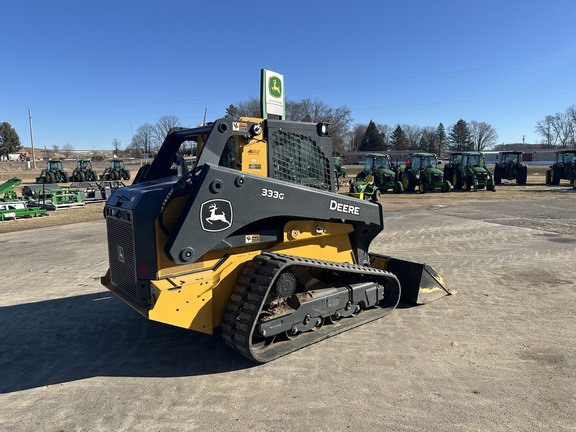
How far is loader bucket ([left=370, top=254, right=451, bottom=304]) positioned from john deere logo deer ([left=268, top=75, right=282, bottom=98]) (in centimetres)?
617

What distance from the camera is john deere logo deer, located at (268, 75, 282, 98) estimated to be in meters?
10.4

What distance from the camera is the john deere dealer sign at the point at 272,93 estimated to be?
1015cm

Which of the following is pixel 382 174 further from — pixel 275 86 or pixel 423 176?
pixel 275 86

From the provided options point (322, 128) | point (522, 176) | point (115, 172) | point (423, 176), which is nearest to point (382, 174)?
point (423, 176)

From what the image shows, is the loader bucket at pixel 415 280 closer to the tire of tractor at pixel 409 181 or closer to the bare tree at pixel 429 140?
the tire of tractor at pixel 409 181

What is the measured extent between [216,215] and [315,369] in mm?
1771

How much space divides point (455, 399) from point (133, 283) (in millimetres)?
3201

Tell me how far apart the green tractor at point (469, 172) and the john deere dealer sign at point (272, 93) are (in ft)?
56.4

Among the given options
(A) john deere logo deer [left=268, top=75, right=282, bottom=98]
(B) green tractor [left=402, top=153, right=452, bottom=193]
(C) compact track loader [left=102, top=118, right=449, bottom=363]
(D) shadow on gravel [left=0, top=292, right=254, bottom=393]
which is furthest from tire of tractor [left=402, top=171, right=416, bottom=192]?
(D) shadow on gravel [left=0, top=292, right=254, bottom=393]

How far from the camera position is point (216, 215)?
3.73 meters

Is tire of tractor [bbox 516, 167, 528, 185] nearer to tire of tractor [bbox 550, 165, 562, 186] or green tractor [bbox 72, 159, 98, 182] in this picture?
tire of tractor [bbox 550, 165, 562, 186]

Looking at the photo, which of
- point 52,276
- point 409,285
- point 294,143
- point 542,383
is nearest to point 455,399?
point 542,383

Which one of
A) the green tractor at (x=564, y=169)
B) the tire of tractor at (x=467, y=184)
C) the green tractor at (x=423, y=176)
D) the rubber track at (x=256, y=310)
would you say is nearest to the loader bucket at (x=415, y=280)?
the rubber track at (x=256, y=310)

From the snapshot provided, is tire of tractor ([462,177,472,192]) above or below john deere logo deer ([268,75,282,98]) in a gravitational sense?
below
